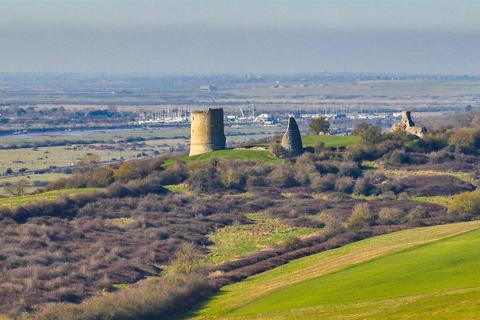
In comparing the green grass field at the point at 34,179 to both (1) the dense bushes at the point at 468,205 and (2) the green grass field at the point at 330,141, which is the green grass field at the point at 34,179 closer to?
(2) the green grass field at the point at 330,141

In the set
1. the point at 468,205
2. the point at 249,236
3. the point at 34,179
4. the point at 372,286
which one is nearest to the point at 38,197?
the point at 249,236

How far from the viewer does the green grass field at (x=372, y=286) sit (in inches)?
1131

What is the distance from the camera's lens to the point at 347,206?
57.8 m

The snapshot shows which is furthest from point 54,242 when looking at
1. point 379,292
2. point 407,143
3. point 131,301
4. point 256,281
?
point 407,143

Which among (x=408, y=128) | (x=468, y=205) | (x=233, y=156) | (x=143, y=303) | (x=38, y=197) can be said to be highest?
(x=408, y=128)

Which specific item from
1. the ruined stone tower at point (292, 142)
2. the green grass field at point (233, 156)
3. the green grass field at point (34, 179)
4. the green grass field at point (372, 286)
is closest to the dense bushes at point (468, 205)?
the green grass field at point (372, 286)

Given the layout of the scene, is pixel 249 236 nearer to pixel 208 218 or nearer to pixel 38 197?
pixel 208 218

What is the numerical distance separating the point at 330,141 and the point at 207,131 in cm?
1031

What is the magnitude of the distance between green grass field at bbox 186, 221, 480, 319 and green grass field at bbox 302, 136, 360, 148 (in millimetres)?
31363

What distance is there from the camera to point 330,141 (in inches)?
3019

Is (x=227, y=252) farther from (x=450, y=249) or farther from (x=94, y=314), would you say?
(x=94, y=314)

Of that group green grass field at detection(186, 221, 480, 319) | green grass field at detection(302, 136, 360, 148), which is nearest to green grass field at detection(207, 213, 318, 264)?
green grass field at detection(186, 221, 480, 319)

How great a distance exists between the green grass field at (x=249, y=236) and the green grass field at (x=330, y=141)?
19.7 meters

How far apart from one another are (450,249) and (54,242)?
1663 cm
